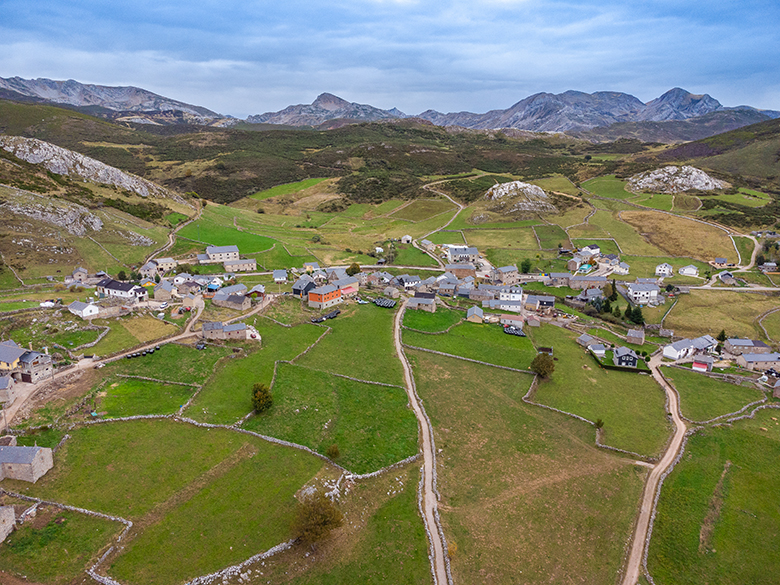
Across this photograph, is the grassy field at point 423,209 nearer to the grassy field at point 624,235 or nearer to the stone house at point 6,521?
the grassy field at point 624,235

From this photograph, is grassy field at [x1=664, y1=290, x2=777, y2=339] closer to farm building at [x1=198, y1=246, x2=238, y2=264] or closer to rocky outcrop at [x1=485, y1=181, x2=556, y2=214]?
rocky outcrop at [x1=485, y1=181, x2=556, y2=214]

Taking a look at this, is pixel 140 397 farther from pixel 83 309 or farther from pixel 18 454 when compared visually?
pixel 83 309

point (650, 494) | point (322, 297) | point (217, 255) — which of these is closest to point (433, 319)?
point (322, 297)

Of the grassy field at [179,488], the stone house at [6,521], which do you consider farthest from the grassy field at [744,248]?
the stone house at [6,521]

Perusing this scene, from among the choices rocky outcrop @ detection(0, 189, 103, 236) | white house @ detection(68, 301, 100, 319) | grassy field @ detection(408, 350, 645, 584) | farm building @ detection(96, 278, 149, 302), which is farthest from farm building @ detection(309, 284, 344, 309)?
rocky outcrop @ detection(0, 189, 103, 236)

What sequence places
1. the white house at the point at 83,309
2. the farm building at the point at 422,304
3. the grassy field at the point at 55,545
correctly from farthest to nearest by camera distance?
the farm building at the point at 422,304
the white house at the point at 83,309
the grassy field at the point at 55,545

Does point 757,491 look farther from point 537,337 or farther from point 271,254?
point 271,254

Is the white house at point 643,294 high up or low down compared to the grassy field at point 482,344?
up
